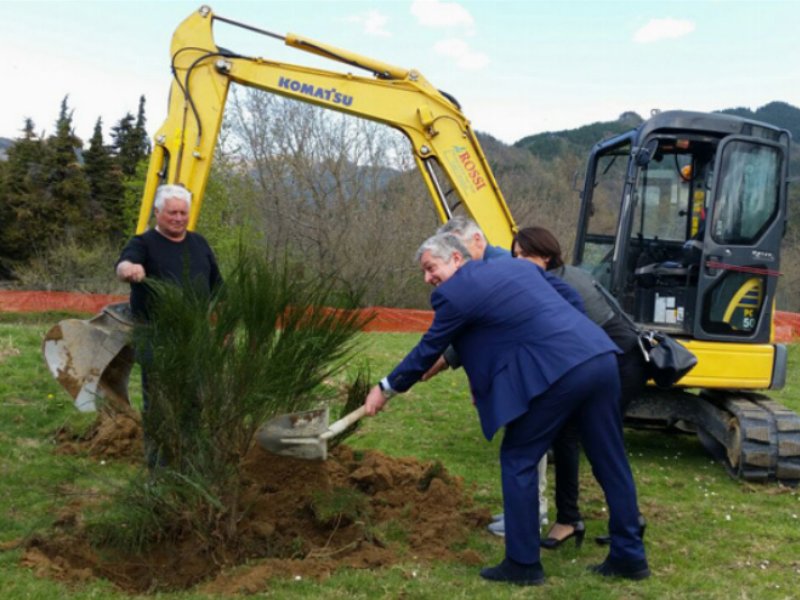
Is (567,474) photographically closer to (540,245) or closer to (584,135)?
(540,245)

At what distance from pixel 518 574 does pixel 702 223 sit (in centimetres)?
448

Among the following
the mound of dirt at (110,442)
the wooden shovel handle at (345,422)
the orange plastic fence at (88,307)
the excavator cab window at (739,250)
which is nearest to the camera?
the wooden shovel handle at (345,422)

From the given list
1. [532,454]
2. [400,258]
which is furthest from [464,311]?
[400,258]

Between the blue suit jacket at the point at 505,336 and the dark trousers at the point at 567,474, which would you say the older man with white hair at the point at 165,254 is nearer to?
the blue suit jacket at the point at 505,336

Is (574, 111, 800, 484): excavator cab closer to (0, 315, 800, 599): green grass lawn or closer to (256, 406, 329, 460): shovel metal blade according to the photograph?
(0, 315, 800, 599): green grass lawn

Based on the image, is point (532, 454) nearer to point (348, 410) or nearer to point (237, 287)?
point (348, 410)

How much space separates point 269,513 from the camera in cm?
468

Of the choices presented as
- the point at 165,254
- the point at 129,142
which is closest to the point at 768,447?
the point at 165,254

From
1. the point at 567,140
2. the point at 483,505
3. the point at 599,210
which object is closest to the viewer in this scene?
the point at 483,505

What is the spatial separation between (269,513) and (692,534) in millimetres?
2843

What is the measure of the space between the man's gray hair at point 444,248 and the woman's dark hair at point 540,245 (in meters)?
0.66

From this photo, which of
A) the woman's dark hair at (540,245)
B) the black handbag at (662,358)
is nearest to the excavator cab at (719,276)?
the black handbag at (662,358)

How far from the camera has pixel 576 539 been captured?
16.5ft

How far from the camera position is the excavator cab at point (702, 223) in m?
7.29
